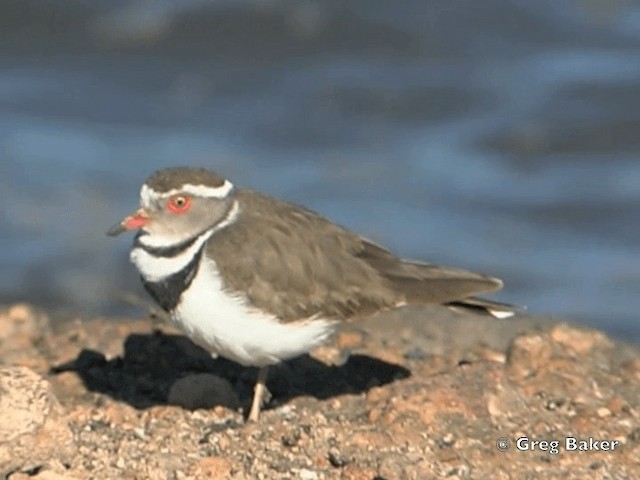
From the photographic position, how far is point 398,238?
40.1 ft

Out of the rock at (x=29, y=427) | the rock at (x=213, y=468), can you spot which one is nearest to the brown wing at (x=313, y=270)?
the rock at (x=213, y=468)

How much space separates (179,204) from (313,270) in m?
0.65

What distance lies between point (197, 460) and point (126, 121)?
26.9 feet

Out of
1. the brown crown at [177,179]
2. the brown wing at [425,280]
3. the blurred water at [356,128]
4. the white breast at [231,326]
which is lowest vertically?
the blurred water at [356,128]

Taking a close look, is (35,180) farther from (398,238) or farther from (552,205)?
(552,205)

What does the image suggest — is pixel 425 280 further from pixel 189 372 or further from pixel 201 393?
pixel 189 372

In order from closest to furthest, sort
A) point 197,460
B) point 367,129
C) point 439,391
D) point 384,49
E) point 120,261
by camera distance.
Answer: point 197,460
point 439,391
point 120,261
point 367,129
point 384,49

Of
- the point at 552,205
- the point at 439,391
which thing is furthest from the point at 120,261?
the point at 439,391

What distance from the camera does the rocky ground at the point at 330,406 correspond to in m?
6.34

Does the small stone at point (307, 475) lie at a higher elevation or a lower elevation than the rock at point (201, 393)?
higher

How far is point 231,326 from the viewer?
6.84m

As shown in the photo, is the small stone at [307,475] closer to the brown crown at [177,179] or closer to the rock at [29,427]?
the rock at [29,427]

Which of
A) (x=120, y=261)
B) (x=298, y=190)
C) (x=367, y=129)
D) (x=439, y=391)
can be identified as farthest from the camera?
(x=367, y=129)

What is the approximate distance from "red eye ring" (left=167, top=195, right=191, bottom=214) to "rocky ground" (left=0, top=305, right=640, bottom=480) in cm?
78
